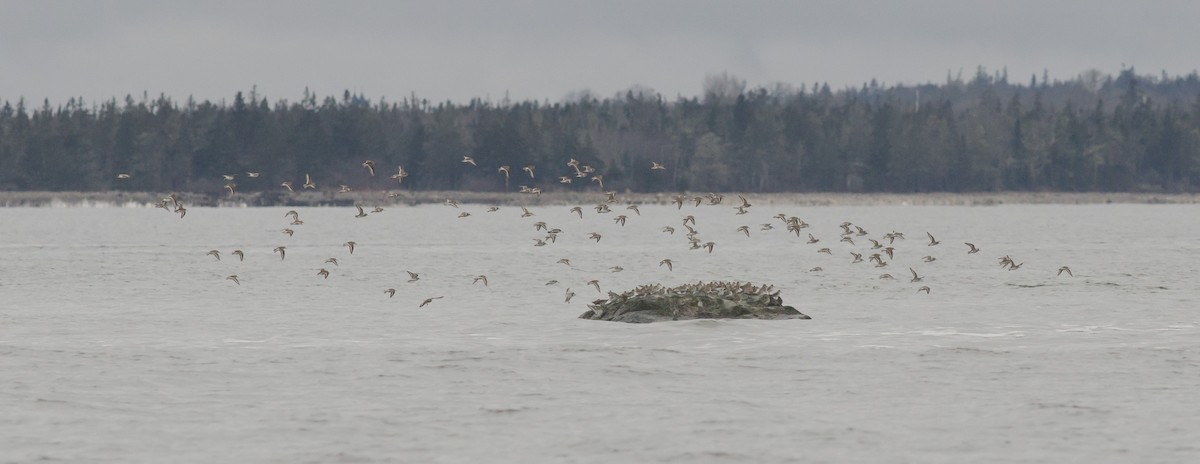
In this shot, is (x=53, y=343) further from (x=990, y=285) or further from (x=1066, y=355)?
(x=990, y=285)

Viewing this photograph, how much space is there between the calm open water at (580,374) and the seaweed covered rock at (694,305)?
2.15ft

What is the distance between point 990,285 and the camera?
163 ft

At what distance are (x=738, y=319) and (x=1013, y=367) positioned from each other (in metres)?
8.71

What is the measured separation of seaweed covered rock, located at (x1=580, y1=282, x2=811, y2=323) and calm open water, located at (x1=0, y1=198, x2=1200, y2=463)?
2.15 feet

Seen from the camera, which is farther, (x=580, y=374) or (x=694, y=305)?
(x=694, y=305)

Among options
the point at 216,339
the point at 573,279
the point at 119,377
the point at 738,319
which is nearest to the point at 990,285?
the point at 573,279

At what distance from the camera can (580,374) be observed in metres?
25.3

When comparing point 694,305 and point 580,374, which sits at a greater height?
point 694,305

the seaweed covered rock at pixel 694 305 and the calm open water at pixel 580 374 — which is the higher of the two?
the seaweed covered rock at pixel 694 305

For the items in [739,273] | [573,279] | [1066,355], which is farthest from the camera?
[739,273]

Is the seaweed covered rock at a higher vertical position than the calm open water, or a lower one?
higher

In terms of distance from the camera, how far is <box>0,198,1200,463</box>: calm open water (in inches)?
742

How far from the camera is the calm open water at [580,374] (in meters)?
18.9

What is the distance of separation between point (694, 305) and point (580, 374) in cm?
927
